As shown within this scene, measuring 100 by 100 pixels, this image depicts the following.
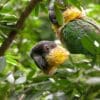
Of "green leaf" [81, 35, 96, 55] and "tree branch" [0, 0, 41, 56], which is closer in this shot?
"green leaf" [81, 35, 96, 55]

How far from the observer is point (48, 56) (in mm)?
804

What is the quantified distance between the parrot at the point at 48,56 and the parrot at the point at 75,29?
22 mm

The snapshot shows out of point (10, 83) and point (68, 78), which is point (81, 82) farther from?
point (10, 83)

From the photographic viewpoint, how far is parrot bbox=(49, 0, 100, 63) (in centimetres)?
77

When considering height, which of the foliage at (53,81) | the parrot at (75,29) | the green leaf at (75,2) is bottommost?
the foliage at (53,81)

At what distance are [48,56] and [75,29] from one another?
0.08m

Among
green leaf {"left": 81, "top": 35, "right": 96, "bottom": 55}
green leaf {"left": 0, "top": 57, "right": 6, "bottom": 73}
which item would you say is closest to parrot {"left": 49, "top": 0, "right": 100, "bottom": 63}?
green leaf {"left": 81, "top": 35, "right": 96, "bottom": 55}

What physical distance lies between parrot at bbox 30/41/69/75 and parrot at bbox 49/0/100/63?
0.02 m

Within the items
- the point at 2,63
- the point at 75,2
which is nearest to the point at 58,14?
the point at 75,2

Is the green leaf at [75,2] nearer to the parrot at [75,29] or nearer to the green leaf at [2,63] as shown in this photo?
the parrot at [75,29]

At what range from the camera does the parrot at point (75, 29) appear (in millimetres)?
775

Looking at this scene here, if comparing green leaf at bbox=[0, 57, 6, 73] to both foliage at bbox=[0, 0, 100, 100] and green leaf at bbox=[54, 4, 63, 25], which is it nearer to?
foliage at bbox=[0, 0, 100, 100]

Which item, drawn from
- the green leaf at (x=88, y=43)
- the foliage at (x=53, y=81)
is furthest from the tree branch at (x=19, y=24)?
the green leaf at (x=88, y=43)

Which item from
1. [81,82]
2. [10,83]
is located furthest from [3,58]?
[81,82]
